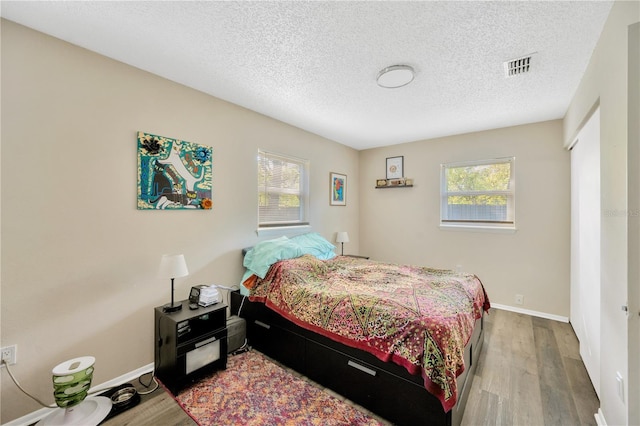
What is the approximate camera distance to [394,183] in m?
4.56

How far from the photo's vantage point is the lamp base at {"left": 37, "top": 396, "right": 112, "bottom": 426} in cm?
165

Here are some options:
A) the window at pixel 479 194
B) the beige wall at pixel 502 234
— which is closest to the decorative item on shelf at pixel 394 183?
the beige wall at pixel 502 234

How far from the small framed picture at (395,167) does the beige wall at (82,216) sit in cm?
308

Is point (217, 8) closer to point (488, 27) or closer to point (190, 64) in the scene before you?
point (190, 64)

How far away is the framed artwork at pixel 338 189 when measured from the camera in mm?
4386

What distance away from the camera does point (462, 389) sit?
1774 millimetres

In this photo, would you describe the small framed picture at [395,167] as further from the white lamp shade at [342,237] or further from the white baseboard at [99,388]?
the white baseboard at [99,388]

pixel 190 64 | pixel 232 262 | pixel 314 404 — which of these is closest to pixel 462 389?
pixel 314 404

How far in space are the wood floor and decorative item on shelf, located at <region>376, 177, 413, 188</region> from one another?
96.3 inches

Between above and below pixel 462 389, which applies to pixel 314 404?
below

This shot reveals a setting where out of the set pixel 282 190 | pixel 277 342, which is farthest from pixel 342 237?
pixel 277 342

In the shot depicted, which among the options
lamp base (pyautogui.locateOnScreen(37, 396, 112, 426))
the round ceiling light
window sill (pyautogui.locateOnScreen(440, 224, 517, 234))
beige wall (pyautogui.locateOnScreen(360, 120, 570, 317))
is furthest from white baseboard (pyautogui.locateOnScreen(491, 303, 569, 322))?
lamp base (pyautogui.locateOnScreen(37, 396, 112, 426))

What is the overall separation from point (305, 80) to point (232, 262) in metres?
2.02

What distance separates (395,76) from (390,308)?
1908 mm
